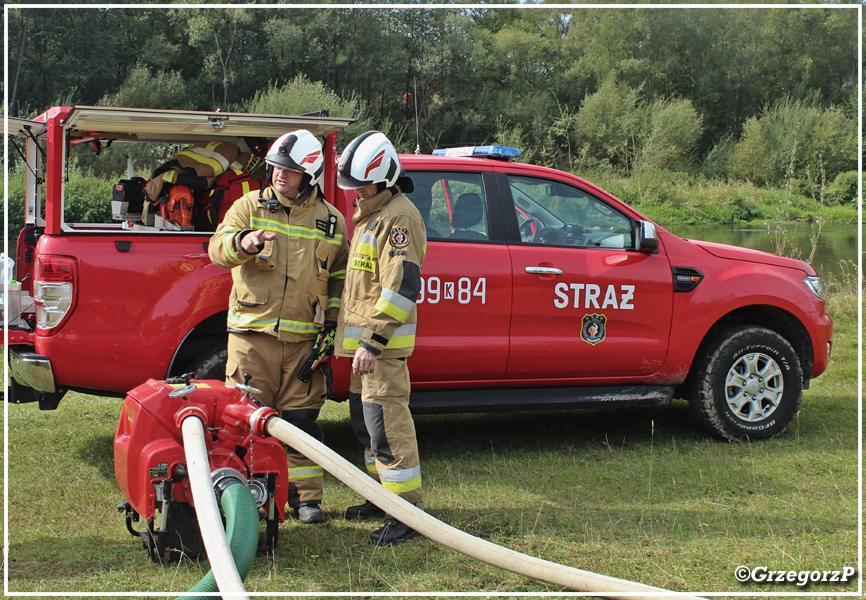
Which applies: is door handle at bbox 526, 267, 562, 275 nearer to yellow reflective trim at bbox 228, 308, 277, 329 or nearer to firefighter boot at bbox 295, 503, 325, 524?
yellow reflective trim at bbox 228, 308, 277, 329

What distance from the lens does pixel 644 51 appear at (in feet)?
77.9

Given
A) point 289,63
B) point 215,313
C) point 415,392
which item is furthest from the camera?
point 289,63

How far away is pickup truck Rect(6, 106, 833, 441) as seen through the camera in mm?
3967

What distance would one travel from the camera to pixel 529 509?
3.88m

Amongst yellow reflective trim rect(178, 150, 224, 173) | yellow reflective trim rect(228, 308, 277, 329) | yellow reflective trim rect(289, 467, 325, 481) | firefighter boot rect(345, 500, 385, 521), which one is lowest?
firefighter boot rect(345, 500, 385, 521)

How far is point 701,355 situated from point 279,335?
2.94 m

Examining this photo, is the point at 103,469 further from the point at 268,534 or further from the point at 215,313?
the point at 268,534

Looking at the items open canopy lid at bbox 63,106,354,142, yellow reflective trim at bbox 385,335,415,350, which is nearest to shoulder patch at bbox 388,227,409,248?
yellow reflective trim at bbox 385,335,415,350

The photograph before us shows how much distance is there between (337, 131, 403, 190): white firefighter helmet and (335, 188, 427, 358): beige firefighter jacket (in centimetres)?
11

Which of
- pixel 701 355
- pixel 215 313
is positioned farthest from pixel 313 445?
pixel 701 355

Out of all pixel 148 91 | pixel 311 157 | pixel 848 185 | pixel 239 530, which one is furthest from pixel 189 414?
pixel 148 91

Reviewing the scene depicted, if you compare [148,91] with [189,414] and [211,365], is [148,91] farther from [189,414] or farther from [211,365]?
[189,414]

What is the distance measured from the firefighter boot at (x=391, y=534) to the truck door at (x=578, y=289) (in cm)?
146

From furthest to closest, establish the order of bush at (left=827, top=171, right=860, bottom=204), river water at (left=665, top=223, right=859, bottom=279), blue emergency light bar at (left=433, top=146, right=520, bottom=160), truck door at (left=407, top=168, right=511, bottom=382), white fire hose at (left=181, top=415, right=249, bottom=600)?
bush at (left=827, top=171, right=860, bottom=204) < river water at (left=665, top=223, right=859, bottom=279) < blue emergency light bar at (left=433, top=146, right=520, bottom=160) < truck door at (left=407, top=168, right=511, bottom=382) < white fire hose at (left=181, top=415, right=249, bottom=600)
